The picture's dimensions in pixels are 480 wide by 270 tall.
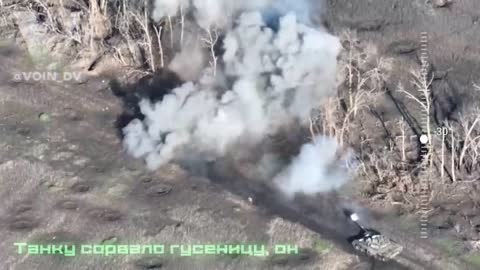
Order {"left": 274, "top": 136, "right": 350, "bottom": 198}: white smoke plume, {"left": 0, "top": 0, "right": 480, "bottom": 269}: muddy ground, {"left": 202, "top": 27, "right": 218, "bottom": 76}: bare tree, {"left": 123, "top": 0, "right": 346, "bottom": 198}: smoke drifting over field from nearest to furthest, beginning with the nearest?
1. {"left": 0, "top": 0, "right": 480, "bottom": 269}: muddy ground
2. {"left": 274, "top": 136, "right": 350, "bottom": 198}: white smoke plume
3. {"left": 123, "top": 0, "right": 346, "bottom": 198}: smoke drifting over field
4. {"left": 202, "top": 27, "right": 218, "bottom": 76}: bare tree

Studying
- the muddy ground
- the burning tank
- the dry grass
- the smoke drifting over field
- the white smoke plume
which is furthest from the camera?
the smoke drifting over field

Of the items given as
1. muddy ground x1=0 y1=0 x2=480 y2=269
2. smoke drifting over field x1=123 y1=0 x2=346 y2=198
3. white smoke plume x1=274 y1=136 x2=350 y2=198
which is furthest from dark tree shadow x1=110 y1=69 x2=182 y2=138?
white smoke plume x1=274 y1=136 x2=350 y2=198

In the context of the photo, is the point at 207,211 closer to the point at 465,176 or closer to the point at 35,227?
the point at 35,227

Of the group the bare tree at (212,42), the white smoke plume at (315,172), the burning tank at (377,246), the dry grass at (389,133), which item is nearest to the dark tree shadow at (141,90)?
the bare tree at (212,42)

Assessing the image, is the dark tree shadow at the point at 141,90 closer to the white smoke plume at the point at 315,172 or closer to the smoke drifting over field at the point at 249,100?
the smoke drifting over field at the point at 249,100

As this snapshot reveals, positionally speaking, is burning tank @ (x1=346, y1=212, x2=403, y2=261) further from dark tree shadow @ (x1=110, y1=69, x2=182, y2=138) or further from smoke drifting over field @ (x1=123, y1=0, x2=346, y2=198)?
dark tree shadow @ (x1=110, y1=69, x2=182, y2=138)

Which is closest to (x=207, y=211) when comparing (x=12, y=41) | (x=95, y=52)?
(x=95, y=52)
